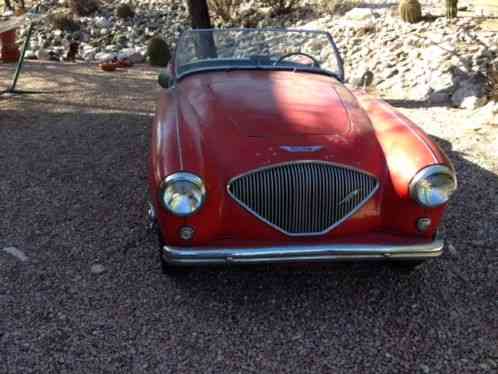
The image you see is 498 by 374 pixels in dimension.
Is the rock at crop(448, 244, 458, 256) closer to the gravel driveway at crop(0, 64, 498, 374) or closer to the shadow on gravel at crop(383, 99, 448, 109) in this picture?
the gravel driveway at crop(0, 64, 498, 374)

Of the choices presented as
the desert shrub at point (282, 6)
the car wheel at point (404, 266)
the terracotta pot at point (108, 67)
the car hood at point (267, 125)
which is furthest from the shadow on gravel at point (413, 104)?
the desert shrub at point (282, 6)

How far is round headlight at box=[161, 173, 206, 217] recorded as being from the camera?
2.73 metres

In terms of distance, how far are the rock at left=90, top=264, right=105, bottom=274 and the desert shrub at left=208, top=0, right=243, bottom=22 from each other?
12770 mm

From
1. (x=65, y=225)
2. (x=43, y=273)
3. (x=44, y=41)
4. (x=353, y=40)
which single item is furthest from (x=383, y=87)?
(x=44, y=41)

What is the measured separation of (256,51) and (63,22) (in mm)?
13983

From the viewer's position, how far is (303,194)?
2.85 m

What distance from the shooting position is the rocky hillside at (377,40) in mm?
7926

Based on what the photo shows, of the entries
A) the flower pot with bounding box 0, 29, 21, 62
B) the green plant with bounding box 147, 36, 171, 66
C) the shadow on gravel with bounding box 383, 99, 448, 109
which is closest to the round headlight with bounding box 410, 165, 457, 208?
the shadow on gravel with bounding box 383, 99, 448, 109

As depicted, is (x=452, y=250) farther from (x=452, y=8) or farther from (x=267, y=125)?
(x=452, y=8)

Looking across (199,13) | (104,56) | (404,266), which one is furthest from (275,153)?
(104,56)

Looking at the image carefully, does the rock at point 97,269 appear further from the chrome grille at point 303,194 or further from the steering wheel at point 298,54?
the steering wheel at point 298,54

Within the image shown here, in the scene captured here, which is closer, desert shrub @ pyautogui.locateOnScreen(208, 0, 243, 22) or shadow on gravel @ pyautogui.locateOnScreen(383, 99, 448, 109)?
shadow on gravel @ pyautogui.locateOnScreen(383, 99, 448, 109)

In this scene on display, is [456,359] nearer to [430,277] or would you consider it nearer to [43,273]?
[430,277]

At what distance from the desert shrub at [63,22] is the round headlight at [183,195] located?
1559 cm
